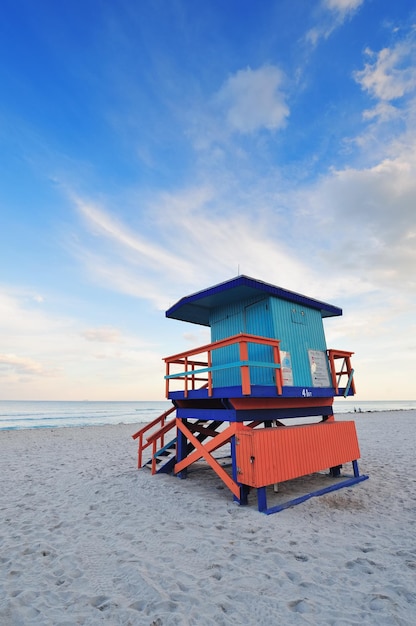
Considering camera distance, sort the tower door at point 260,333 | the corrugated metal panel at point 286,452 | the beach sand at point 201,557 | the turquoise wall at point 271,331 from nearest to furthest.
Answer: the beach sand at point 201,557 → the corrugated metal panel at point 286,452 → the tower door at point 260,333 → the turquoise wall at point 271,331

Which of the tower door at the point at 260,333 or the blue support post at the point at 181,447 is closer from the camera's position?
the tower door at the point at 260,333

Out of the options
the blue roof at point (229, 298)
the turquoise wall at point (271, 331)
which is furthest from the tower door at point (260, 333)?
the blue roof at point (229, 298)

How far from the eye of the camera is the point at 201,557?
14.5 ft

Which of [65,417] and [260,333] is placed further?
[65,417]

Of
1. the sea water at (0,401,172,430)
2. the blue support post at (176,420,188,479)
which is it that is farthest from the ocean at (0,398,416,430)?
the blue support post at (176,420,188,479)

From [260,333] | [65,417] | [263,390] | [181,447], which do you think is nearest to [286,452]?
[263,390]

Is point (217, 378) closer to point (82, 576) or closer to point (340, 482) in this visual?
point (340, 482)

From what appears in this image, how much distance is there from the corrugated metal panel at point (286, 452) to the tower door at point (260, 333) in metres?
1.51

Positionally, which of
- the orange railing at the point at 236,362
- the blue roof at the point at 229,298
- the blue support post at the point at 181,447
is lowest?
the blue support post at the point at 181,447

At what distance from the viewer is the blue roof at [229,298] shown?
8023 millimetres

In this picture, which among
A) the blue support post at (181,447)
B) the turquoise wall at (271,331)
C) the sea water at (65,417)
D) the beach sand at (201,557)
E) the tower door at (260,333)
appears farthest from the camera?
the sea water at (65,417)

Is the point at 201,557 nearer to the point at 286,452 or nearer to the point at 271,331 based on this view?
the point at 286,452

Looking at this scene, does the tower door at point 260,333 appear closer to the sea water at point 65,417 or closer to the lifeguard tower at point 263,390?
the lifeguard tower at point 263,390

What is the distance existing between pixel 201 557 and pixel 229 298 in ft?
20.5
